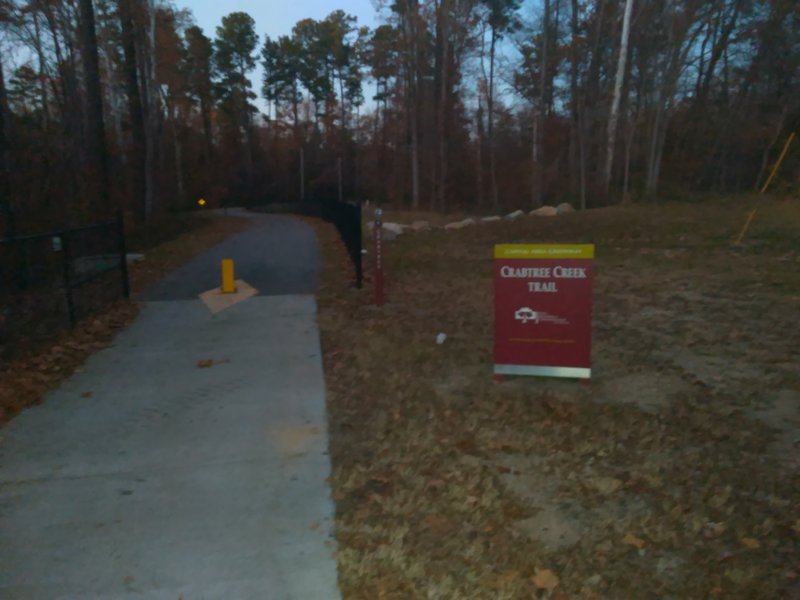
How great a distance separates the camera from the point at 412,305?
10398 mm

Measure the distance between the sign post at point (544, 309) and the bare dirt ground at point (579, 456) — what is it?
257 millimetres

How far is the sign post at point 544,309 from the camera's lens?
19.8 ft

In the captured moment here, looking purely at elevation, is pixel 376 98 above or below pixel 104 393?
above

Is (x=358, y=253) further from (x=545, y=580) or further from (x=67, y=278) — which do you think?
(x=545, y=580)

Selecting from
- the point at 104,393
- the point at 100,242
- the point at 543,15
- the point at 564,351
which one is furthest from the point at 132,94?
the point at 564,351

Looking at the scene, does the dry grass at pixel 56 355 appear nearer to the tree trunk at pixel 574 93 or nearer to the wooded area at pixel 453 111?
the wooded area at pixel 453 111

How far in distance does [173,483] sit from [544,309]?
10.8ft

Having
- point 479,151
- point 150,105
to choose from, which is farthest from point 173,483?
point 479,151

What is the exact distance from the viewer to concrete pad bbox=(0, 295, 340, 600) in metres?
3.61

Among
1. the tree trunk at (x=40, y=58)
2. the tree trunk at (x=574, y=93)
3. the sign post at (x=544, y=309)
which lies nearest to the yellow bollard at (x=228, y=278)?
the sign post at (x=544, y=309)

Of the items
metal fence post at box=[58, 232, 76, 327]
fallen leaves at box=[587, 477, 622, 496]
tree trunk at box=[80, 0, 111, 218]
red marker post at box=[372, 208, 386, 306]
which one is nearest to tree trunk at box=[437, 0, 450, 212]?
tree trunk at box=[80, 0, 111, 218]

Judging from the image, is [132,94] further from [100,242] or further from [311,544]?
[311,544]

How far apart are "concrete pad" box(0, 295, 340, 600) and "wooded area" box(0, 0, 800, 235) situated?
779 cm

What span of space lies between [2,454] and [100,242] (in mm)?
8562
